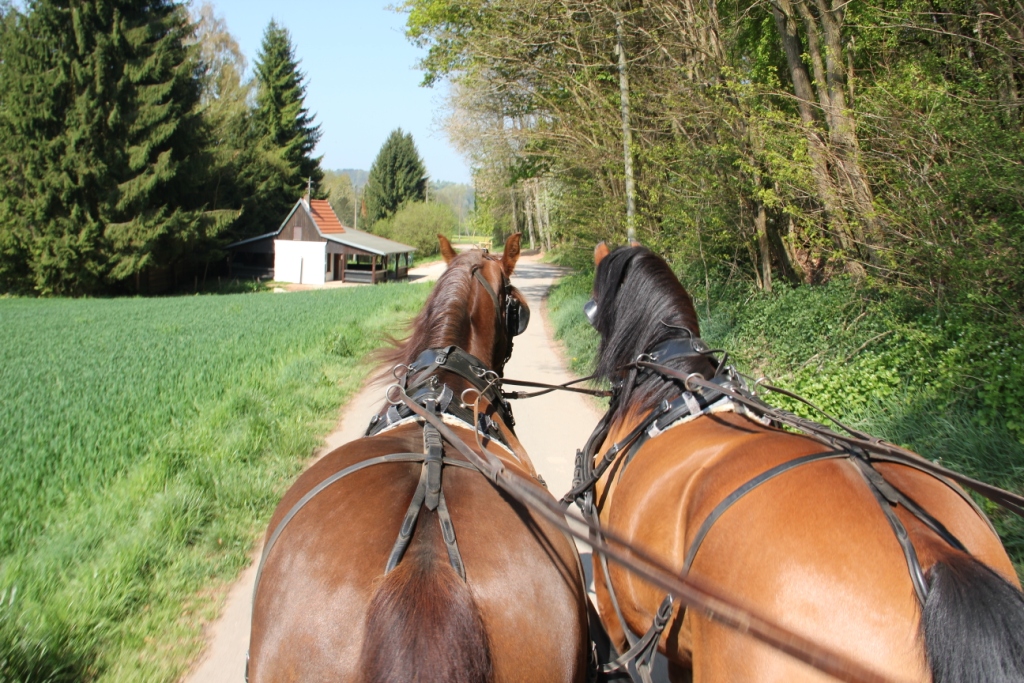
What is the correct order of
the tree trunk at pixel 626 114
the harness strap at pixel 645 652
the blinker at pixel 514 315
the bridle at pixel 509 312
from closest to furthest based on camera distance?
the harness strap at pixel 645 652 < the bridle at pixel 509 312 < the blinker at pixel 514 315 < the tree trunk at pixel 626 114

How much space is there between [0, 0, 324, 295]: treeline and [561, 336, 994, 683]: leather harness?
32720 millimetres

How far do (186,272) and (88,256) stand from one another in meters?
9.26

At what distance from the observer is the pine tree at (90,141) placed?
28344mm

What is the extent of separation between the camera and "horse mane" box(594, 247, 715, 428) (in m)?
2.94

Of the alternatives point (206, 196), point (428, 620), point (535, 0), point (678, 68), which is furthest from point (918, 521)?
point (206, 196)

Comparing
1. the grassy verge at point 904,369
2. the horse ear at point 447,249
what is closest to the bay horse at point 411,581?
the horse ear at point 447,249

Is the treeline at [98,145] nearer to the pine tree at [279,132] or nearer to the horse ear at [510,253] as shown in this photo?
the pine tree at [279,132]

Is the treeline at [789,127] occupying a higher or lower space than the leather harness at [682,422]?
higher

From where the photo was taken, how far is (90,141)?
28.8m

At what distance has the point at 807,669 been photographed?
146 centimetres

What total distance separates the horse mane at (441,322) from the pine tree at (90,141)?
31.9 metres

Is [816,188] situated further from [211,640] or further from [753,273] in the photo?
[211,640]

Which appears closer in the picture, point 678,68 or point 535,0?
point 678,68

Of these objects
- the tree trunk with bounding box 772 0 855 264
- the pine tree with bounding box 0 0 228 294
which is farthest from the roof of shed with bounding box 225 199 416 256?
the tree trunk with bounding box 772 0 855 264
